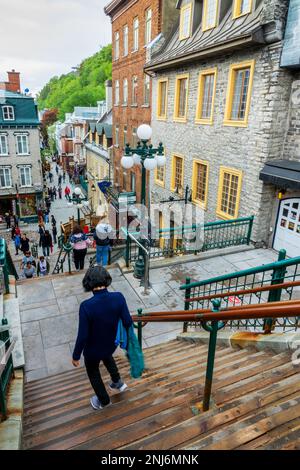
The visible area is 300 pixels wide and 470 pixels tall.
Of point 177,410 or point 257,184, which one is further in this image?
point 257,184

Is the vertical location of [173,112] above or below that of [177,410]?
above

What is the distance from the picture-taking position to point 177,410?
9.96ft

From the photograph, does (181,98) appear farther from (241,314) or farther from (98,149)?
(98,149)

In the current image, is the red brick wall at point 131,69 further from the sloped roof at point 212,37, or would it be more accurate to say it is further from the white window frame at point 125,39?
the sloped roof at point 212,37

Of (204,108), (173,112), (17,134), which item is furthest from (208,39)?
(17,134)

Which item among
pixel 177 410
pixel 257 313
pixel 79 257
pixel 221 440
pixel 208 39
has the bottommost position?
pixel 79 257

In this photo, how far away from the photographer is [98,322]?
11.0ft

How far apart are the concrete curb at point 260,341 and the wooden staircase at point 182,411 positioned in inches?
5.3

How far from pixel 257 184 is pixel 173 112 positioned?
6.79 metres

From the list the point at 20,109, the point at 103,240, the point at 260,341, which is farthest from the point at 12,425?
the point at 20,109

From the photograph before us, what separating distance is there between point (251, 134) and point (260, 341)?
26.5 feet

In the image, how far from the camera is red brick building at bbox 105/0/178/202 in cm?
1681

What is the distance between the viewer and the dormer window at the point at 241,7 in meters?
10.7
